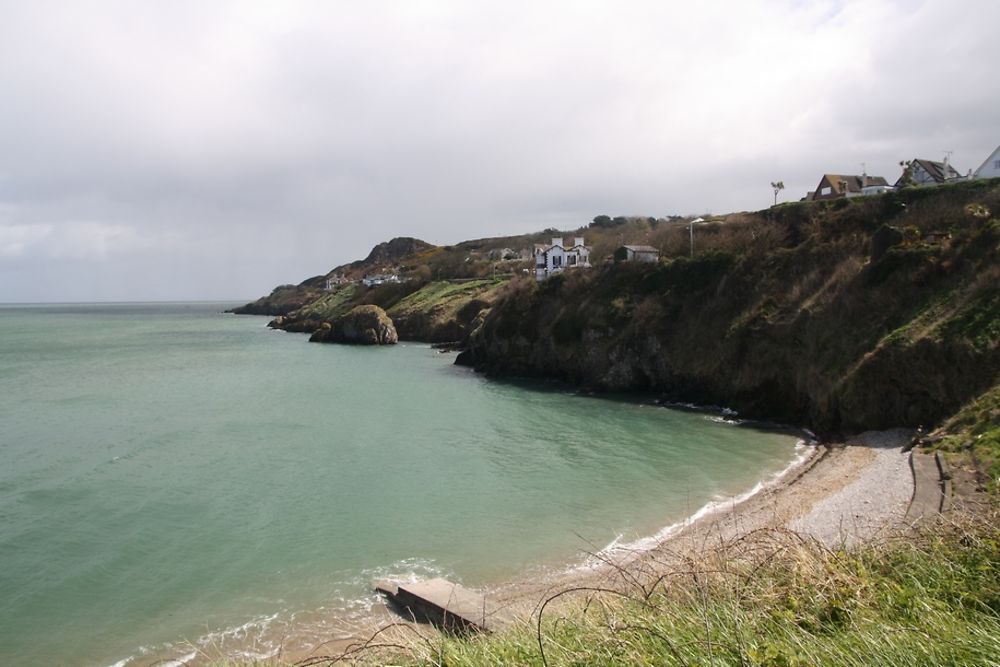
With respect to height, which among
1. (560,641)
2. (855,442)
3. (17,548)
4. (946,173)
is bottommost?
(17,548)

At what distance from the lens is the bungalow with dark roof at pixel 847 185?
202 ft

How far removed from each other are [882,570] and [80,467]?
99.2 ft

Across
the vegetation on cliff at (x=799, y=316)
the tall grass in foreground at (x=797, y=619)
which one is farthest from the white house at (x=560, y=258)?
the tall grass in foreground at (x=797, y=619)

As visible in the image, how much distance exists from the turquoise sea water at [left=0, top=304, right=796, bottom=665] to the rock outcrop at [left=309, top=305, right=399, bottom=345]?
1742 inches

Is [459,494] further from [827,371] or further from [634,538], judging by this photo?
[827,371]

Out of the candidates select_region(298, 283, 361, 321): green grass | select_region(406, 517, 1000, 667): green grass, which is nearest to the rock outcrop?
select_region(298, 283, 361, 321): green grass

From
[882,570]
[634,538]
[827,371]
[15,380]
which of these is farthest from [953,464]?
[15,380]

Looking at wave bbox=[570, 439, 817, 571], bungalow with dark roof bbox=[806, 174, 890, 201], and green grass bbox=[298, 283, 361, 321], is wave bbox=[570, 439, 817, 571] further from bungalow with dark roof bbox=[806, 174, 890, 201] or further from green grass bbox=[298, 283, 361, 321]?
green grass bbox=[298, 283, 361, 321]

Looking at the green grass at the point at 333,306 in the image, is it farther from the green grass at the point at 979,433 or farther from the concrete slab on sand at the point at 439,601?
the concrete slab on sand at the point at 439,601

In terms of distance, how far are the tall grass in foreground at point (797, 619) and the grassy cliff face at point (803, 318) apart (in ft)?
76.6

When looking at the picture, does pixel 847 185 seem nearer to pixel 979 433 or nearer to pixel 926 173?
pixel 926 173

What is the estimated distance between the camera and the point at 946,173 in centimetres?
5909

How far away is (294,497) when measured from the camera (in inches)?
888

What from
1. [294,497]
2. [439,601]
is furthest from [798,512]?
[294,497]
